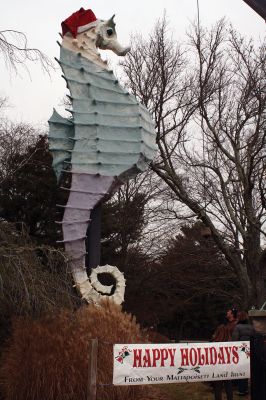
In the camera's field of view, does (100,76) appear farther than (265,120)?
No

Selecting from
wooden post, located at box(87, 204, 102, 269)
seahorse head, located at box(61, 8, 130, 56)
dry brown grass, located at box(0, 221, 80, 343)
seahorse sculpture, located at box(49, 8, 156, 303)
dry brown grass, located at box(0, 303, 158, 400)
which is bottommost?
dry brown grass, located at box(0, 303, 158, 400)

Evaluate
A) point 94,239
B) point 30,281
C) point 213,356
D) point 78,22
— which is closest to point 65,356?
point 30,281

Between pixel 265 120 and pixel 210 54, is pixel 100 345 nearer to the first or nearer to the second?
pixel 265 120

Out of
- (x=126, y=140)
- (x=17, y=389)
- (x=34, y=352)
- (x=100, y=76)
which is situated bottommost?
(x=17, y=389)

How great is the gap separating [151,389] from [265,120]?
27.9 feet

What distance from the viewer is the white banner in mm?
6027

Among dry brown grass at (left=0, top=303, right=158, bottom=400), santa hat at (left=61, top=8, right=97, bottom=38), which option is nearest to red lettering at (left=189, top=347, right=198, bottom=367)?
dry brown grass at (left=0, top=303, right=158, bottom=400)

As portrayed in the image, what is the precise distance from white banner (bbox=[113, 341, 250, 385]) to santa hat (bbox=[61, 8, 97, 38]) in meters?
6.58

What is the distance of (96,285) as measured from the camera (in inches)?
375

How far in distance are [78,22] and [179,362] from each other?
6933 mm

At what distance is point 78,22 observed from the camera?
1060 cm

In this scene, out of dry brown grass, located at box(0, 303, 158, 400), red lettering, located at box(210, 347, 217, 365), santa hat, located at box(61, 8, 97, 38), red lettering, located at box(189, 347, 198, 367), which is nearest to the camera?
red lettering, located at box(189, 347, 198, 367)

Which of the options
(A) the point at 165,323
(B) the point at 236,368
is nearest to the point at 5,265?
(B) the point at 236,368

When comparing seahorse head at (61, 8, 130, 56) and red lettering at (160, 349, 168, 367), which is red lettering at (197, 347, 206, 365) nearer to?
red lettering at (160, 349, 168, 367)
